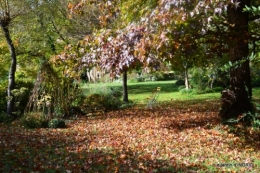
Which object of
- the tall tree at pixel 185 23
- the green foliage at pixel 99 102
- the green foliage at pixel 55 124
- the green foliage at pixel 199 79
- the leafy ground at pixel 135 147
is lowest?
the leafy ground at pixel 135 147

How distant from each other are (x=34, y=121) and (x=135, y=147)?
4.06 m

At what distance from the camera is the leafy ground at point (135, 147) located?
501 cm

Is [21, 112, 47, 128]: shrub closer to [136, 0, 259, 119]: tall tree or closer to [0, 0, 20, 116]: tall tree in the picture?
[0, 0, 20, 116]: tall tree

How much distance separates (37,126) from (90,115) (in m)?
2.66

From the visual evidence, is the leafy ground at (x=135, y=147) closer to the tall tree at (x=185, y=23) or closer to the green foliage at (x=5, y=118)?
the green foliage at (x=5, y=118)

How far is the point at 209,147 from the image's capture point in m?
6.15

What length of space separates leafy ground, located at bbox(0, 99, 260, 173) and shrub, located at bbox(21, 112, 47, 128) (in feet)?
A: 0.80

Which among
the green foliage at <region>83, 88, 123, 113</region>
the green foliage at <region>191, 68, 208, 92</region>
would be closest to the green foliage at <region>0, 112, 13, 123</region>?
the green foliage at <region>83, 88, 123, 113</region>

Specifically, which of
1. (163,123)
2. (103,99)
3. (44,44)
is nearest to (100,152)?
(163,123)

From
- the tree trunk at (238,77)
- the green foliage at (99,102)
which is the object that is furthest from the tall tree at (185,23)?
the green foliage at (99,102)

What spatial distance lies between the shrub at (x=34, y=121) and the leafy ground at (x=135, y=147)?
0.24m

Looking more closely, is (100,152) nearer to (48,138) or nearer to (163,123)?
(48,138)

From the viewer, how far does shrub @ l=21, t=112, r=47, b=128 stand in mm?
9102

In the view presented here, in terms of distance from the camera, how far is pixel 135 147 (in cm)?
630
